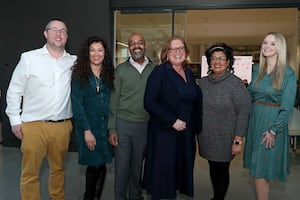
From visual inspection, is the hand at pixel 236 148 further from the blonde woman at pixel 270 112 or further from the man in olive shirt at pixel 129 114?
the man in olive shirt at pixel 129 114

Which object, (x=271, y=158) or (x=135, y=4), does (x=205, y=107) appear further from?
(x=135, y=4)

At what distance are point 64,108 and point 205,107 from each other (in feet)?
3.85

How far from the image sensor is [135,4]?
5.18 metres

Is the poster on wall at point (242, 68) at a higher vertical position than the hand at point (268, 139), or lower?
higher

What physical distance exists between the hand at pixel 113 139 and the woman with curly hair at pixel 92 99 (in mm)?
36

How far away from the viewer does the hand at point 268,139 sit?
8.25 feet

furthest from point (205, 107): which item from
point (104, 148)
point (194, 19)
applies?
point (194, 19)

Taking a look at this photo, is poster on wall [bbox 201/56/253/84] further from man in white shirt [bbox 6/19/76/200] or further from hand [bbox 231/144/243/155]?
man in white shirt [bbox 6/19/76/200]

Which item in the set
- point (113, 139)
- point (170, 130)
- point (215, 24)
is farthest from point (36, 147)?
point (215, 24)

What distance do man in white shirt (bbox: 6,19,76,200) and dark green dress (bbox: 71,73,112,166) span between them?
Result: 5.7 inches

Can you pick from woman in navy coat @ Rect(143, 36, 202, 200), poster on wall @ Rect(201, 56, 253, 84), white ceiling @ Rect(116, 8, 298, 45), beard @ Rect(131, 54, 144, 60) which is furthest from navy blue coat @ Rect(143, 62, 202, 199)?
poster on wall @ Rect(201, 56, 253, 84)

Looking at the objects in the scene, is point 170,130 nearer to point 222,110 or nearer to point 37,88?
point 222,110

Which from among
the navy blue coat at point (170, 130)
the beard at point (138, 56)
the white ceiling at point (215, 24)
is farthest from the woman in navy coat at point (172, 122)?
A: the white ceiling at point (215, 24)

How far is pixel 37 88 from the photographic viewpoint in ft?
8.27
